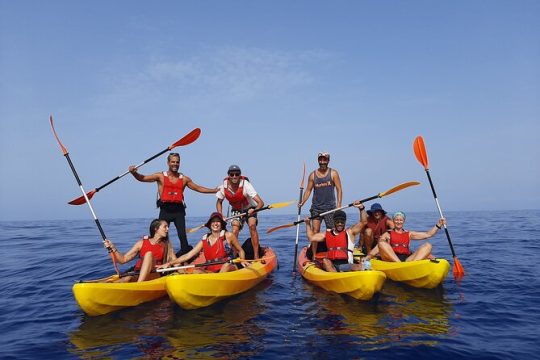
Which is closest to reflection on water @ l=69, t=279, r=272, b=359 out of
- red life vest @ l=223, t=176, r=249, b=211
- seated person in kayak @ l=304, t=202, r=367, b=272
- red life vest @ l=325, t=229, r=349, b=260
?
seated person in kayak @ l=304, t=202, r=367, b=272

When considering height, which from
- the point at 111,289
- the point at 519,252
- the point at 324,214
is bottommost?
the point at 519,252

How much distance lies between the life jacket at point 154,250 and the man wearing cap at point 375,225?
4.94 m

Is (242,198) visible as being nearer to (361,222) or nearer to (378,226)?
(361,222)

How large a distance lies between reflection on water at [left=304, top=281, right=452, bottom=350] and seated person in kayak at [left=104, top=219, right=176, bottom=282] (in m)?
3.08

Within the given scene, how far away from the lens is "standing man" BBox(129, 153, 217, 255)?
26.3ft

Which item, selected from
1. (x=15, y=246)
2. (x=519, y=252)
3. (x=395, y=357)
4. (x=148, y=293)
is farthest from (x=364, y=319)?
(x=15, y=246)

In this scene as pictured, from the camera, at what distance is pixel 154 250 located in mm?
7023

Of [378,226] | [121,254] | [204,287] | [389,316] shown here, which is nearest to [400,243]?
[378,226]

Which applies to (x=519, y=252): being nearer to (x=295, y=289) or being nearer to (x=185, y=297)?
(x=295, y=289)

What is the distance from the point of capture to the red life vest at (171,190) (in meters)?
8.02

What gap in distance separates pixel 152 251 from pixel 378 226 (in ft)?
17.2

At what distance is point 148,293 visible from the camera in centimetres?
629

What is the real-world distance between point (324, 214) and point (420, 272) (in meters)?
2.47

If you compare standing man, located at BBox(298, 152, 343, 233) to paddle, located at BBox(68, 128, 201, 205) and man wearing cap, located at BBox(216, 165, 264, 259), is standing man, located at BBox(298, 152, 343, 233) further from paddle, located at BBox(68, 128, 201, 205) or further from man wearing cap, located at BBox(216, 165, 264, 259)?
paddle, located at BBox(68, 128, 201, 205)
